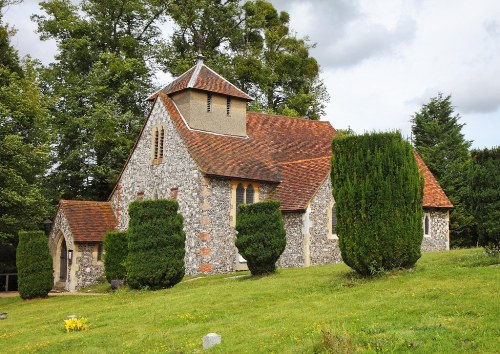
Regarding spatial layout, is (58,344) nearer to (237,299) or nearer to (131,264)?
Answer: (237,299)

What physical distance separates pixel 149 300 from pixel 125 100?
26.5m

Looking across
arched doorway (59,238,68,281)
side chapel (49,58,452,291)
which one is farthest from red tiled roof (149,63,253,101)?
arched doorway (59,238,68,281)

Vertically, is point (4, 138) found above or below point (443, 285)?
above

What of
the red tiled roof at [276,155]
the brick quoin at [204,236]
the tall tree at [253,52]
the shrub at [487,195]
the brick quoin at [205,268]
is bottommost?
the brick quoin at [205,268]

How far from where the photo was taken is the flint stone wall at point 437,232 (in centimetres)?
3441

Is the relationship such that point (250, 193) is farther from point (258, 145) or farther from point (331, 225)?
point (331, 225)

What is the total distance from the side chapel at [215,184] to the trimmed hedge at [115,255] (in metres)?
3.16

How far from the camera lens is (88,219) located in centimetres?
3469

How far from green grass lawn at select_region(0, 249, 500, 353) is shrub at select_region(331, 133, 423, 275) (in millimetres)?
670

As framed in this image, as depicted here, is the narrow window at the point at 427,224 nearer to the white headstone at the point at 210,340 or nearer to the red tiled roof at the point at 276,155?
the red tiled roof at the point at 276,155

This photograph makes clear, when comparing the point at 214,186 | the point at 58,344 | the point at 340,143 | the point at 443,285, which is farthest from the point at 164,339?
the point at 214,186

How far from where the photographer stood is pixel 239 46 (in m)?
52.1

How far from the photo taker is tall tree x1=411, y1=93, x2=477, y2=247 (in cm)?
4266

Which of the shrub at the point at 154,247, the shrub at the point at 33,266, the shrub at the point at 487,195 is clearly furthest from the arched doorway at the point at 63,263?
the shrub at the point at 487,195
